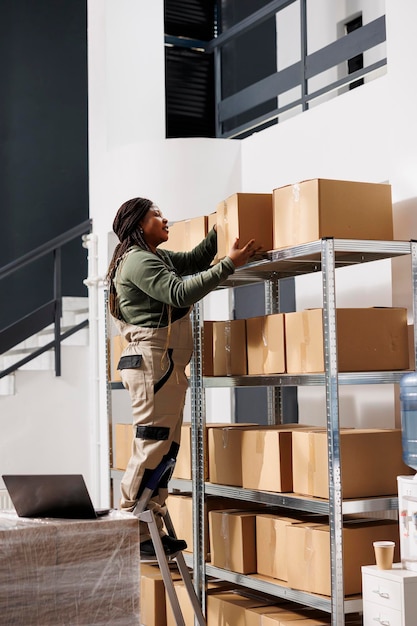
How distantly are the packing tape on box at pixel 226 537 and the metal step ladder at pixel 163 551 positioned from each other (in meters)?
0.33

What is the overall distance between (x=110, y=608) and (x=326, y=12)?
620cm

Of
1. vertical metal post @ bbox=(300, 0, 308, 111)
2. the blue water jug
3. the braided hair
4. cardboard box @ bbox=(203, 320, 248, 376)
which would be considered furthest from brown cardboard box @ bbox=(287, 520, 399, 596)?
vertical metal post @ bbox=(300, 0, 308, 111)

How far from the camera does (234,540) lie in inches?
175

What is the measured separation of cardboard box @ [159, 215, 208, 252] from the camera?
4887 millimetres

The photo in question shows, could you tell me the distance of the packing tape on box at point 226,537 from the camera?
4.49 m

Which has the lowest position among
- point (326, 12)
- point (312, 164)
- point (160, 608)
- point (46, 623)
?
point (160, 608)

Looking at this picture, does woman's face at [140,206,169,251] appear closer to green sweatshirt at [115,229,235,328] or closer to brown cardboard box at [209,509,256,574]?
green sweatshirt at [115,229,235,328]

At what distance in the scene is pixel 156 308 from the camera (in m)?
4.24

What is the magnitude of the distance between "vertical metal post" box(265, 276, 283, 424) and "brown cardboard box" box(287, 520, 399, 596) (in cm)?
118

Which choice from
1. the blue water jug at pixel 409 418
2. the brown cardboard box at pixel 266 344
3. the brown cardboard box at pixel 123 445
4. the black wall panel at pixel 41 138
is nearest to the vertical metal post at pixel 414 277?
the blue water jug at pixel 409 418

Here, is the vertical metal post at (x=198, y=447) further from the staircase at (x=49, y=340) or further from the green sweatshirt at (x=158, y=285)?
the staircase at (x=49, y=340)

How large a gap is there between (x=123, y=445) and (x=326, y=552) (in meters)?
1.83

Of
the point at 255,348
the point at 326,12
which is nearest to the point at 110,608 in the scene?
the point at 255,348

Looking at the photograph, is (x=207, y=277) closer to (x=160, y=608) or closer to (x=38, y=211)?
(x=160, y=608)
